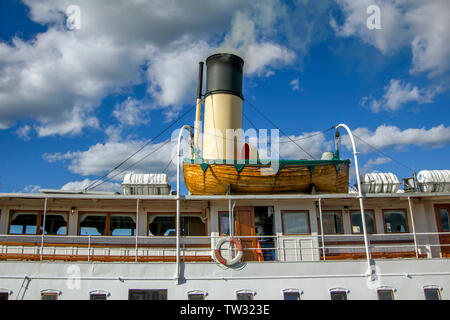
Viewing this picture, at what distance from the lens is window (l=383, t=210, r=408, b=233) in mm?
16281

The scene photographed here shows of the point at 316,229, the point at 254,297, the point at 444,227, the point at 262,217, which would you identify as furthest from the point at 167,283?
the point at 444,227

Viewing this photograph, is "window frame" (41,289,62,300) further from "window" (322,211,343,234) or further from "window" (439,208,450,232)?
"window" (439,208,450,232)

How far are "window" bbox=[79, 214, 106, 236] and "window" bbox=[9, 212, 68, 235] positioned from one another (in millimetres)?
708

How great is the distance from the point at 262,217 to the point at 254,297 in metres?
6.52

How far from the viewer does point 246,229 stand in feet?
48.2

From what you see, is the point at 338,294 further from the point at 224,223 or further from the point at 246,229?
the point at 224,223

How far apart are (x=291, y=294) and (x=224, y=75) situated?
1054cm

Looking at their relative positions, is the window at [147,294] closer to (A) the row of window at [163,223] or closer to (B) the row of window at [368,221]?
(A) the row of window at [163,223]

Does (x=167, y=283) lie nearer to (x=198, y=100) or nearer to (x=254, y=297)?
(x=254, y=297)

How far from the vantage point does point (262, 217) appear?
18.7 meters

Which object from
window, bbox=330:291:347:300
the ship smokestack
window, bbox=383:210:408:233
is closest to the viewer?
window, bbox=330:291:347:300

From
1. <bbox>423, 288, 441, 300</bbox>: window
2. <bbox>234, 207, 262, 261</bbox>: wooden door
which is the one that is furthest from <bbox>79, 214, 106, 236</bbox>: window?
<bbox>423, 288, 441, 300</bbox>: window

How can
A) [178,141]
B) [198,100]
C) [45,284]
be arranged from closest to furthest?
[45,284] < [178,141] < [198,100]

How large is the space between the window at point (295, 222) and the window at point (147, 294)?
5371mm
